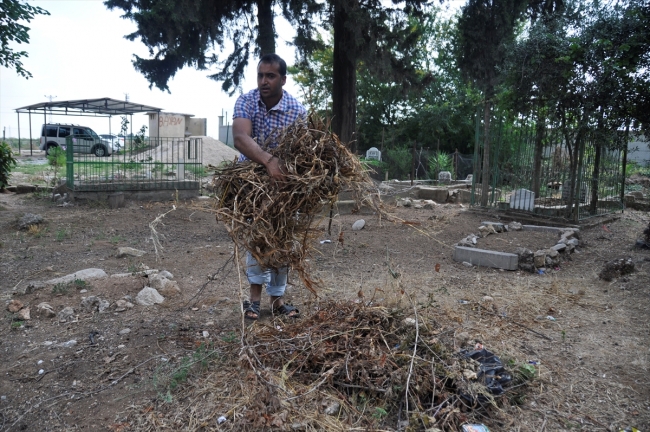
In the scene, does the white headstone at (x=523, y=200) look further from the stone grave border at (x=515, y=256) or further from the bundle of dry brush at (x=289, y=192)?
the bundle of dry brush at (x=289, y=192)

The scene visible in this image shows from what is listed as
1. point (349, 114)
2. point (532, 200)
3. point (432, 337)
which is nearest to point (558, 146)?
point (532, 200)

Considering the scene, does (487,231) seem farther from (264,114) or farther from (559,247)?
(264,114)

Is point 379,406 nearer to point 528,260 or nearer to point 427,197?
point 528,260

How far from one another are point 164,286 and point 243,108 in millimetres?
A: 1984

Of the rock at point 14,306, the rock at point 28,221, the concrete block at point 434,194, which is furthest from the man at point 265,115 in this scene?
the concrete block at point 434,194

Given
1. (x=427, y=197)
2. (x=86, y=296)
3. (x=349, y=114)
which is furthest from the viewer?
(x=427, y=197)

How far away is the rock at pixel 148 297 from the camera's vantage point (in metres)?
4.19

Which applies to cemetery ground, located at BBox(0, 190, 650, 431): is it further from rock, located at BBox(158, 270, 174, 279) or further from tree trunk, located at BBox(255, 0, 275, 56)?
tree trunk, located at BBox(255, 0, 275, 56)

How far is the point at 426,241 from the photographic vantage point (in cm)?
742

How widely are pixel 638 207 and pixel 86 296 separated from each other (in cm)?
1250

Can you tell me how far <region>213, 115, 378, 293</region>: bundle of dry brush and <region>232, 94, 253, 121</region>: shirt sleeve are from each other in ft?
1.45

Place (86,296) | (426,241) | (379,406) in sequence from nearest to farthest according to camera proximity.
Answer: (379,406)
(86,296)
(426,241)

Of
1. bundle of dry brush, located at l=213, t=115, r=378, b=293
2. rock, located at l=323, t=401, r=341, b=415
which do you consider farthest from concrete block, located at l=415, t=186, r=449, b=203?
rock, located at l=323, t=401, r=341, b=415

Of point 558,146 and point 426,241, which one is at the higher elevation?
point 558,146
